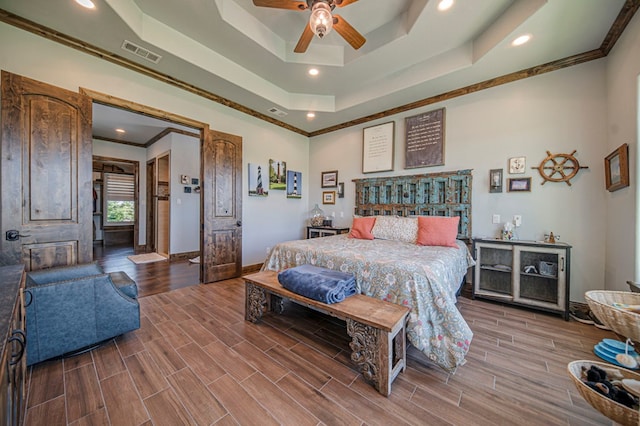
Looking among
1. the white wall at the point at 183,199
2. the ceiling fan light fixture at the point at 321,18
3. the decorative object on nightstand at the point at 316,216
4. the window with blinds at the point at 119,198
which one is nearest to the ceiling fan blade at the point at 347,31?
the ceiling fan light fixture at the point at 321,18

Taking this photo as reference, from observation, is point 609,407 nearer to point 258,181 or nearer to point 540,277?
point 540,277

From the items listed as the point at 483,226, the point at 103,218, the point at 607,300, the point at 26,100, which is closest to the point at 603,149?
the point at 483,226

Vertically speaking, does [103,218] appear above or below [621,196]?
below

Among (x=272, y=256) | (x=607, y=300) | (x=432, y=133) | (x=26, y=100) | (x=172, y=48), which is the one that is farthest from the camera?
Result: (x=432, y=133)

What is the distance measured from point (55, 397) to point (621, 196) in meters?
4.91

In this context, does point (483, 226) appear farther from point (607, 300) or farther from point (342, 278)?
point (342, 278)

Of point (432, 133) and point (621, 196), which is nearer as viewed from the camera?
point (621, 196)

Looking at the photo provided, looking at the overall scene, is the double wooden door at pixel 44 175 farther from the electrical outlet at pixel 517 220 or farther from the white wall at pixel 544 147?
the electrical outlet at pixel 517 220

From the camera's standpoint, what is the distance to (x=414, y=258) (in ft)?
7.36

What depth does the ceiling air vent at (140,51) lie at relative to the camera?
262 centimetres

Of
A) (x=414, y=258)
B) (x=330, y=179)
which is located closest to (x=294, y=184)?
(x=330, y=179)

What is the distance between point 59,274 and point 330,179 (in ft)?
13.9

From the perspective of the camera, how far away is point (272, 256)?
9.68 ft

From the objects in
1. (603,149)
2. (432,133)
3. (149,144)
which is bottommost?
(603,149)
